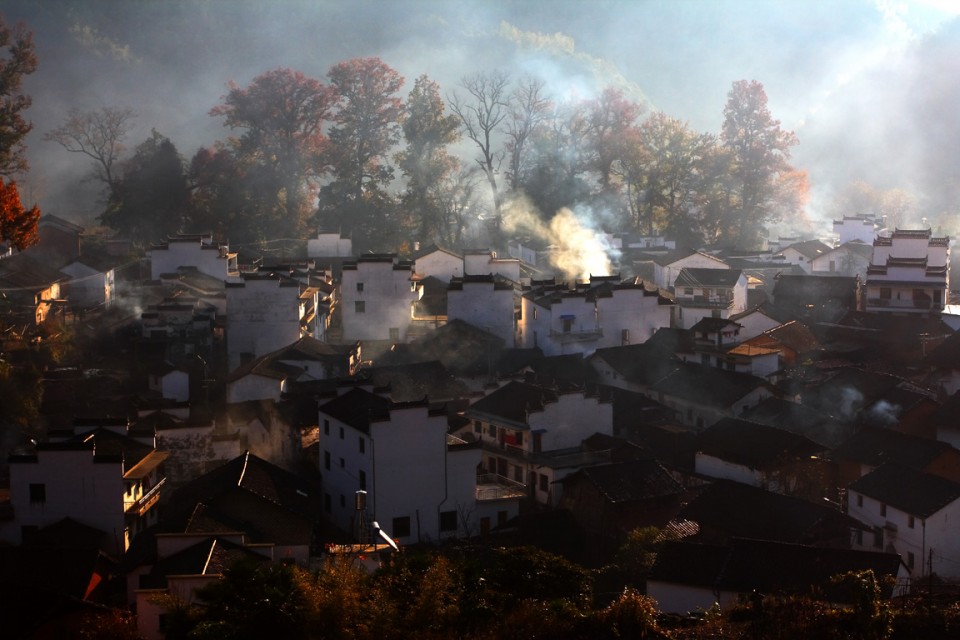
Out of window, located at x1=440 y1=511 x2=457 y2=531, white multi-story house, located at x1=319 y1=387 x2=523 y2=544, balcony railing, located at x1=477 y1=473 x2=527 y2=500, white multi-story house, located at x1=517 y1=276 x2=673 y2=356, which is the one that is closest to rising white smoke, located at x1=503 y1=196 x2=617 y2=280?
white multi-story house, located at x1=517 y1=276 x2=673 y2=356

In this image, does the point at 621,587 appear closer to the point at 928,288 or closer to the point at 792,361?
the point at 792,361

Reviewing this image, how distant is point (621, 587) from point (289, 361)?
28.8 feet

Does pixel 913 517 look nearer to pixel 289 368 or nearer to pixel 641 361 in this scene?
pixel 641 361

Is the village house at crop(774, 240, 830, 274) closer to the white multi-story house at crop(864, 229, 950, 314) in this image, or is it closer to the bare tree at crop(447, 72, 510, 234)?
the white multi-story house at crop(864, 229, 950, 314)

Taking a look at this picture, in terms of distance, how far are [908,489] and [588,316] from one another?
9.62 m

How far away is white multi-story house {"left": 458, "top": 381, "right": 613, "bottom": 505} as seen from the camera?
17031mm

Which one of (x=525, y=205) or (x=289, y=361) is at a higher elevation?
(x=525, y=205)

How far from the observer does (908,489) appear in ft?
49.4

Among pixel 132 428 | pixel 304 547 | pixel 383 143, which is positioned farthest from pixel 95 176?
pixel 304 547

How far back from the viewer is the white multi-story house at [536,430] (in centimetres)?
1703

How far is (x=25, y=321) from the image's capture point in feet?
69.2

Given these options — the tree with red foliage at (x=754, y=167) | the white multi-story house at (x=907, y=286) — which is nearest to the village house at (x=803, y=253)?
the tree with red foliage at (x=754, y=167)

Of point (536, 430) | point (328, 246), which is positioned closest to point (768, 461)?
point (536, 430)

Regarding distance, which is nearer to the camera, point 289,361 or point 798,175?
point 289,361
